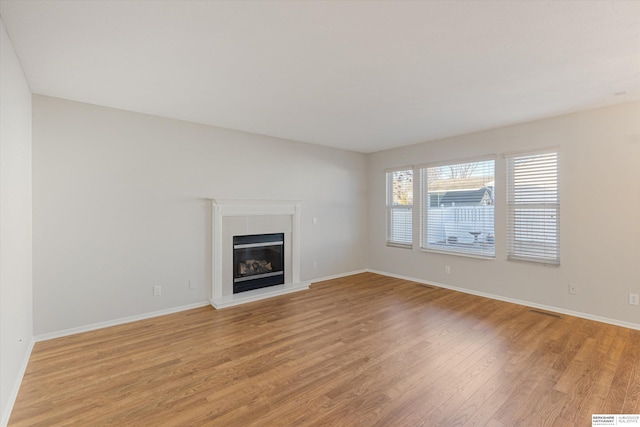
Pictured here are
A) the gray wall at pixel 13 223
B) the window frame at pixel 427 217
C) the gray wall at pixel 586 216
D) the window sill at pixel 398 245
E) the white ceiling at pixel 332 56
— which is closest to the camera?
the white ceiling at pixel 332 56

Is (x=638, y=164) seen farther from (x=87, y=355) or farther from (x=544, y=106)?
(x=87, y=355)

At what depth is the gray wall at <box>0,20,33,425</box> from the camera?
192cm

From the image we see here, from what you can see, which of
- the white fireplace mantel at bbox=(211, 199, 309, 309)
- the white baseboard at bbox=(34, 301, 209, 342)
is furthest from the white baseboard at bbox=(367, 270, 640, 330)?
the white baseboard at bbox=(34, 301, 209, 342)

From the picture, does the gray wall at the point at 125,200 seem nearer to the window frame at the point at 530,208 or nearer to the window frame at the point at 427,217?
the window frame at the point at 427,217

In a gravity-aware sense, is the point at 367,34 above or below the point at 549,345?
above

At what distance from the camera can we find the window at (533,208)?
394 centimetres

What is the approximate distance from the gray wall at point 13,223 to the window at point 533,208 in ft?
17.8

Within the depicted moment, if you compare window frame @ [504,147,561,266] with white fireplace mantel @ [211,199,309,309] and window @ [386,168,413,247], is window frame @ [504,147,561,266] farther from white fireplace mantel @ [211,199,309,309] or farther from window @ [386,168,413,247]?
white fireplace mantel @ [211,199,309,309]

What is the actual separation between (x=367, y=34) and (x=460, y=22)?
1.97ft

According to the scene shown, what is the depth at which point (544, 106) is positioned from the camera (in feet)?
11.5

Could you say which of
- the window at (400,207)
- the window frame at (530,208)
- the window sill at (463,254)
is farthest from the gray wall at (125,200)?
the window frame at (530,208)

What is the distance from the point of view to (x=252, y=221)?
15.3ft

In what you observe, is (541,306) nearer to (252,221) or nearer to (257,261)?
(257,261)

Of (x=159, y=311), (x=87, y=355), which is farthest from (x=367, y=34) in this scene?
(x=159, y=311)
